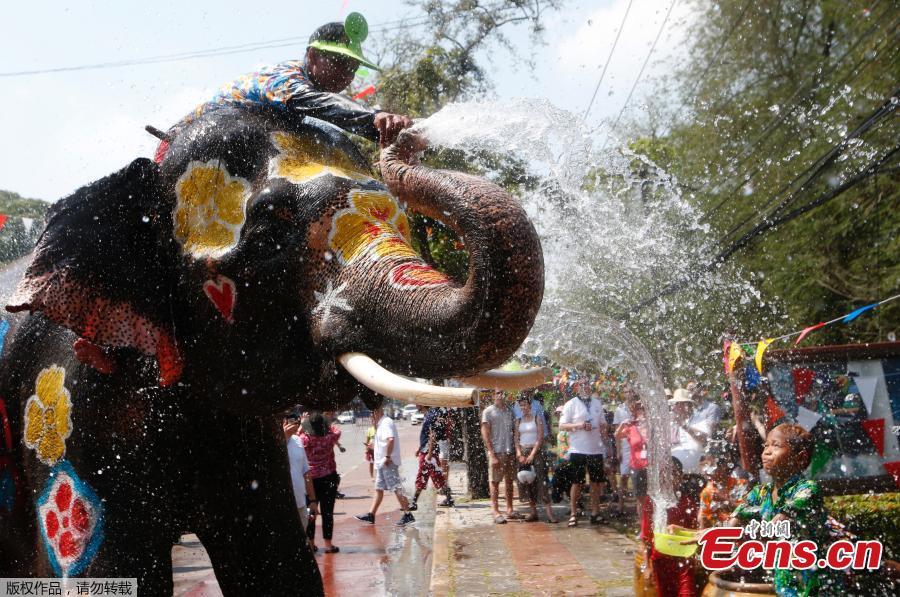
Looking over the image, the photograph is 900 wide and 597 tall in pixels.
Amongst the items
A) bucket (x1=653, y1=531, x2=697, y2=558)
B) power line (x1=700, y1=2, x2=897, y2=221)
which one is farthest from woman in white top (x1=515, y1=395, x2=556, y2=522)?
bucket (x1=653, y1=531, x2=697, y2=558)

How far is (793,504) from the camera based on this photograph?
4.16 meters

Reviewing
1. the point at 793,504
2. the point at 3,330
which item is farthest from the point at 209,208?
the point at 793,504

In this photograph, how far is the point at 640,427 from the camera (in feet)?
30.5

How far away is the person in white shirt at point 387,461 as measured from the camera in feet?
34.6

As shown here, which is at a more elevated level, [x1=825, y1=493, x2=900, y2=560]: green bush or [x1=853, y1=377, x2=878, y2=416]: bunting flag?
[x1=853, y1=377, x2=878, y2=416]: bunting flag

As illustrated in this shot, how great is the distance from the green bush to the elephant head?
513cm

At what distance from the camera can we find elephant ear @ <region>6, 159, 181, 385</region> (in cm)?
271

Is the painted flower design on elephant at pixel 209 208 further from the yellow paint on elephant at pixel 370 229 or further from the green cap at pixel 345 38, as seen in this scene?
the green cap at pixel 345 38

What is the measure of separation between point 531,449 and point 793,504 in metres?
6.92

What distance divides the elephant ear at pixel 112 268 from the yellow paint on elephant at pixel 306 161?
455mm

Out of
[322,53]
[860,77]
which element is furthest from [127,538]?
[860,77]

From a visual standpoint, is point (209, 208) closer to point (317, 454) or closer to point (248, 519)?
point (248, 519)

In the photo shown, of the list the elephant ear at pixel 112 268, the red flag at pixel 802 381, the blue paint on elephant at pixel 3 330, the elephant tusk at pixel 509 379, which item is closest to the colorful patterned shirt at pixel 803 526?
the elephant tusk at pixel 509 379

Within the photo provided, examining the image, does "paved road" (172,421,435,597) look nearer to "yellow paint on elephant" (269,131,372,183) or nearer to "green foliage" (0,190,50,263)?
"green foliage" (0,190,50,263)
